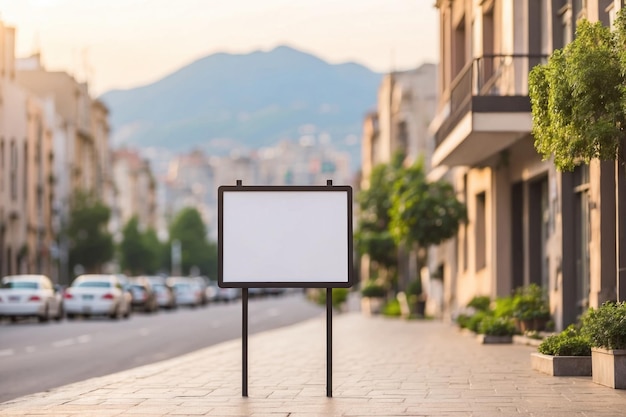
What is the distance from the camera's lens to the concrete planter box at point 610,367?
46.2 ft

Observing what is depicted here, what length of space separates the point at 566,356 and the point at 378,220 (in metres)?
45.3

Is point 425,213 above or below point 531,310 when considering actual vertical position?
above

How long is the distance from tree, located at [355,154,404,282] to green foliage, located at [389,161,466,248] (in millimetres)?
12788

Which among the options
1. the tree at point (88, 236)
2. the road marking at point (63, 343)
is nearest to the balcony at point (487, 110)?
the road marking at point (63, 343)

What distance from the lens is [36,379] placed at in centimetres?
1889

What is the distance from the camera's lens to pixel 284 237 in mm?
13586

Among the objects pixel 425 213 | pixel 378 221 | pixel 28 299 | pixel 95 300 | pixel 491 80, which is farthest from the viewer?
pixel 378 221

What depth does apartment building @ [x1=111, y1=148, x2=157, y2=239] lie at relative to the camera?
155350 mm

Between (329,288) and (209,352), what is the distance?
34.2 feet

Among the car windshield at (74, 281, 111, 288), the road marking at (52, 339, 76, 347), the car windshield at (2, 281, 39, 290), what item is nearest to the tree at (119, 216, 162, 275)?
the car windshield at (74, 281, 111, 288)

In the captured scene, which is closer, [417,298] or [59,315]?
[59,315]

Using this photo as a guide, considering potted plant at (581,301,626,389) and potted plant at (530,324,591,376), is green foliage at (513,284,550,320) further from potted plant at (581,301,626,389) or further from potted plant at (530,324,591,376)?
potted plant at (581,301,626,389)

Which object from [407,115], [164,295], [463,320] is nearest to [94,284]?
[164,295]

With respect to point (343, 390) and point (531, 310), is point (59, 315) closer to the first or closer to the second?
point (531, 310)
